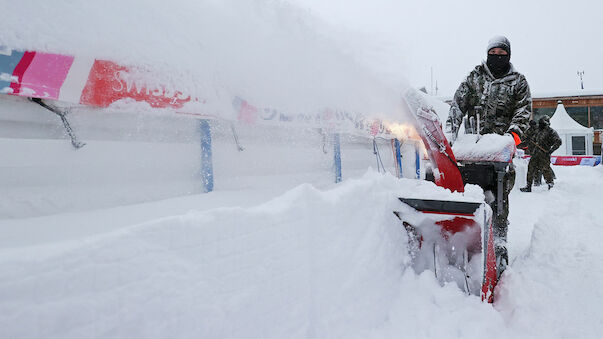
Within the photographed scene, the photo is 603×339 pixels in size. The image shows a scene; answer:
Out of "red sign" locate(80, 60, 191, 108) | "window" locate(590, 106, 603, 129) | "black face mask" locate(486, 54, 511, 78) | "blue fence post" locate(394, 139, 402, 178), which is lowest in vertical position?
"blue fence post" locate(394, 139, 402, 178)

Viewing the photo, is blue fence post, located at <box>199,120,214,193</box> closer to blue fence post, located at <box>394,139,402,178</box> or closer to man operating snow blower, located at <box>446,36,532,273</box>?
man operating snow blower, located at <box>446,36,532,273</box>

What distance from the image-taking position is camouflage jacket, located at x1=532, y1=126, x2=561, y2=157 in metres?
9.80

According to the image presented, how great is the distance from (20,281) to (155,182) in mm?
1745

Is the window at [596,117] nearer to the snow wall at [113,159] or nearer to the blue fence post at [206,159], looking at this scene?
the snow wall at [113,159]

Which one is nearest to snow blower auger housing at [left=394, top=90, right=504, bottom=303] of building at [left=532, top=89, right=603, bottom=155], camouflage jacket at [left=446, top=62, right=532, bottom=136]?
camouflage jacket at [left=446, top=62, right=532, bottom=136]

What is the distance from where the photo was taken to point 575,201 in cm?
720

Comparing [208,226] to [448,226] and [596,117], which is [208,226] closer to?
[448,226]

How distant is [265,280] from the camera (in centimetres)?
161

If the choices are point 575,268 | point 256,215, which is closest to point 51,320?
point 256,215

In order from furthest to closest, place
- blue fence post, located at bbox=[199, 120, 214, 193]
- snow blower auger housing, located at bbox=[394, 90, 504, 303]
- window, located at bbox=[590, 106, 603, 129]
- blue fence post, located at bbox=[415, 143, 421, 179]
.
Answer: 1. window, located at bbox=[590, 106, 603, 129]
2. blue fence post, located at bbox=[415, 143, 421, 179]
3. blue fence post, located at bbox=[199, 120, 214, 193]
4. snow blower auger housing, located at bbox=[394, 90, 504, 303]

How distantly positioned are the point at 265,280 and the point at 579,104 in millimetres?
31733

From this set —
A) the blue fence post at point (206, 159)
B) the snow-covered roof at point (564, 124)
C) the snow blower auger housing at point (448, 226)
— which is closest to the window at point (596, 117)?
the snow-covered roof at point (564, 124)

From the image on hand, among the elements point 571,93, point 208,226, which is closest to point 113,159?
point 208,226

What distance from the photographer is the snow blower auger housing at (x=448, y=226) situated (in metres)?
2.38
